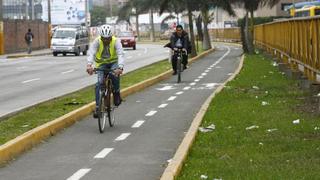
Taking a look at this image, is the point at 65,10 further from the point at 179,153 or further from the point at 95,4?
the point at 179,153

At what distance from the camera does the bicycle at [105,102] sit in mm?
11176

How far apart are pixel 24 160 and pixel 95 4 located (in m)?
146

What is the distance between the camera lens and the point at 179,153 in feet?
28.0

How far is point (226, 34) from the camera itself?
7975 centimetres

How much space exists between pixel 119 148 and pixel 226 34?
2788 inches

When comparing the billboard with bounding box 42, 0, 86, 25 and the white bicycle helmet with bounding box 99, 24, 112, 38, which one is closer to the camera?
the white bicycle helmet with bounding box 99, 24, 112, 38

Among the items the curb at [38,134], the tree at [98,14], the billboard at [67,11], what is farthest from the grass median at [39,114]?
the tree at [98,14]

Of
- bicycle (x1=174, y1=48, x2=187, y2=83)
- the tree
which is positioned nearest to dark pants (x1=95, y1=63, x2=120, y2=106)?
bicycle (x1=174, y1=48, x2=187, y2=83)

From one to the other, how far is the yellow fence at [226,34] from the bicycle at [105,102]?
58.4 m

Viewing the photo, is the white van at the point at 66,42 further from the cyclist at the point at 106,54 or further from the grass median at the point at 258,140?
the cyclist at the point at 106,54

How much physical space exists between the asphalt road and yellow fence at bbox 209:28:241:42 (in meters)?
56.4

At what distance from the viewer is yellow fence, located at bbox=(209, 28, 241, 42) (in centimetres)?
7216

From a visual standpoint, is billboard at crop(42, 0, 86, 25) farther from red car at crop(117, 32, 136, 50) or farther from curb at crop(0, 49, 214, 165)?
curb at crop(0, 49, 214, 165)

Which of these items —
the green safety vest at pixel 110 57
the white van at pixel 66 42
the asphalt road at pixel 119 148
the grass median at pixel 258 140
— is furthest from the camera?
the white van at pixel 66 42
